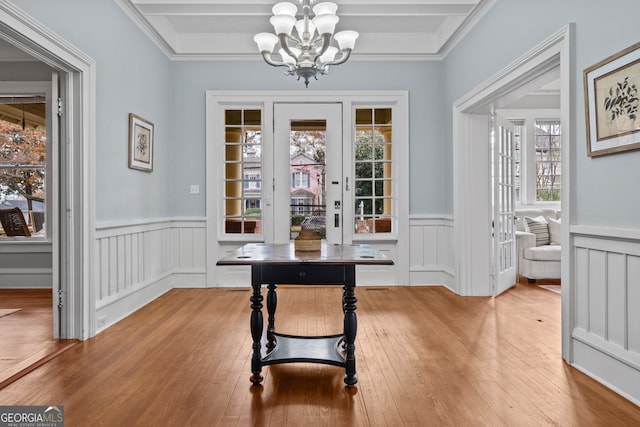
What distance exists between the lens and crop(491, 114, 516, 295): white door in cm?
471

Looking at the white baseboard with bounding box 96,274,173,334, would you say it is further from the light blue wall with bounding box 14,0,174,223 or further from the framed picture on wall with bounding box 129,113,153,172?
the framed picture on wall with bounding box 129,113,153,172

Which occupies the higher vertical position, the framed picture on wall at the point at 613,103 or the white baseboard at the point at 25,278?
the framed picture on wall at the point at 613,103

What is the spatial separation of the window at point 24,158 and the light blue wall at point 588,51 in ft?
17.0

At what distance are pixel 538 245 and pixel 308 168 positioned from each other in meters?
3.33

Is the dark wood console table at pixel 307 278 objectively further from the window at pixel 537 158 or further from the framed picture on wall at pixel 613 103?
the window at pixel 537 158

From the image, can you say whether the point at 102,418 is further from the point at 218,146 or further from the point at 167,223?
the point at 218,146

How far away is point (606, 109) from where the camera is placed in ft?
7.88

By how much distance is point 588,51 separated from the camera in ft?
8.34

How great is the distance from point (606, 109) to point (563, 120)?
1.26 feet

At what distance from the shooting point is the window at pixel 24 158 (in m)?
5.14

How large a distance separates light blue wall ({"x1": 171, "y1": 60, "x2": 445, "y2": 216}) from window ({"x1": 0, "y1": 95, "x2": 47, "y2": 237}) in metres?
1.63

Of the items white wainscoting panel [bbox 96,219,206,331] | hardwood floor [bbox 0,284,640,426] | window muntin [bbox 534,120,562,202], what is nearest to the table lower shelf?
hardwood floor [bbox 0,284,640,426]

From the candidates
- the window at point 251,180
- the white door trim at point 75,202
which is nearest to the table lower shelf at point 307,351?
the white door trim at point 75,202

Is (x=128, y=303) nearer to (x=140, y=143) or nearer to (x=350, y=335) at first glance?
(x=140, y=143)
